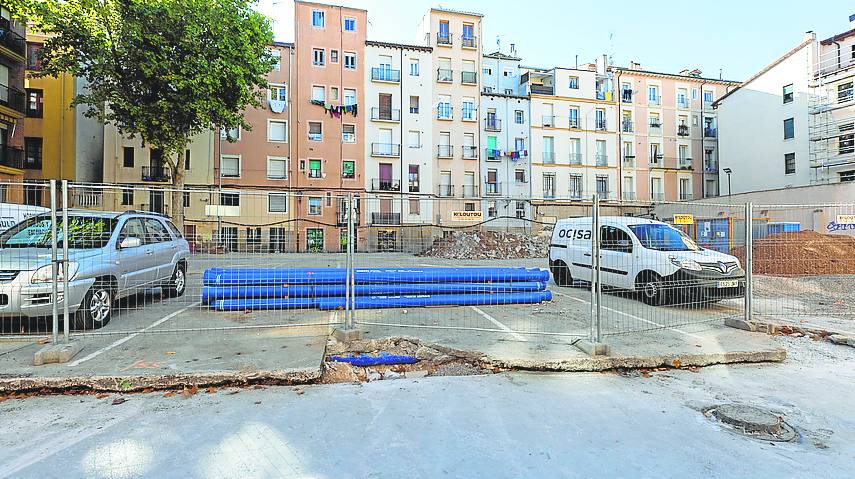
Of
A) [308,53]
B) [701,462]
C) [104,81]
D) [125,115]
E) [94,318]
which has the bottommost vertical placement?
[701,462]

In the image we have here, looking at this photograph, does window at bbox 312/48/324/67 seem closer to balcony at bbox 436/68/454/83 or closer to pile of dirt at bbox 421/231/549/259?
balcony at bbox 436/68/454/83

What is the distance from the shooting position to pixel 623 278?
9.48 m

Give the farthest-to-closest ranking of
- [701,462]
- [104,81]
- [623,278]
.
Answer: [104,81] < [623,278] < [701,462]

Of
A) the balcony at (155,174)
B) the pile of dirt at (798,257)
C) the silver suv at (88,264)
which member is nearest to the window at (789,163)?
the pile of dirt at (798,257)

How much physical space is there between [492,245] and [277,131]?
20328mm

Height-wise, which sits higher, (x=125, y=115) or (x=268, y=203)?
(x=125, y=115)

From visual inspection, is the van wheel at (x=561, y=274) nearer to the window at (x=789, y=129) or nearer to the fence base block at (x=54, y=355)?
the fence base block at (x=54, y=355)

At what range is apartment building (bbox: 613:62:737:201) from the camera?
45.3 meters

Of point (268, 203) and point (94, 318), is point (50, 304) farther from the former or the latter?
point (268, 203)

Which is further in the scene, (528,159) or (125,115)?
(528,159)

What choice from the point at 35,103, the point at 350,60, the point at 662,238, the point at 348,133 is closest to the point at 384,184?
the point at 348,133

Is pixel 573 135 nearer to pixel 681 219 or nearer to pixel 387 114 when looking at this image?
pixel 387 114

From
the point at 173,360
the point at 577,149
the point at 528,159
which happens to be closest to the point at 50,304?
the point at 173,360

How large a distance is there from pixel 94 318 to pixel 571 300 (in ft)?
27.9
